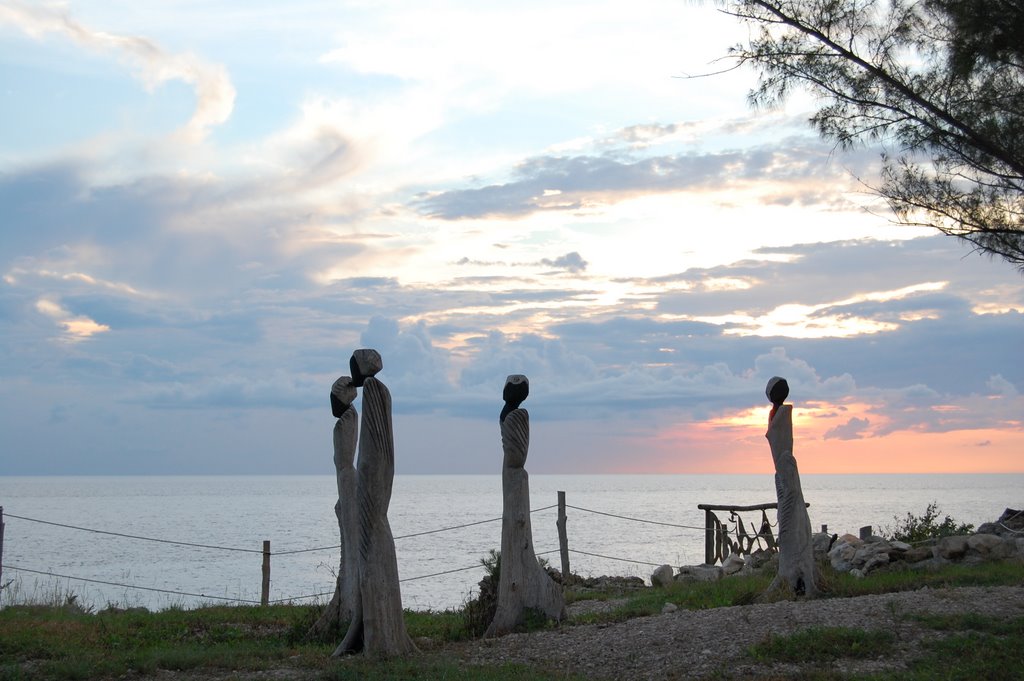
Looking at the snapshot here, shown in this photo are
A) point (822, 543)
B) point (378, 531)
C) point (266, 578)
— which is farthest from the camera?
point (822, 543)

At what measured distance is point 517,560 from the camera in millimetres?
11844

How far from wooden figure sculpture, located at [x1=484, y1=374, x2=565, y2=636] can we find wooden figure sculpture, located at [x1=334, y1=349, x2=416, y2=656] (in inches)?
75.6

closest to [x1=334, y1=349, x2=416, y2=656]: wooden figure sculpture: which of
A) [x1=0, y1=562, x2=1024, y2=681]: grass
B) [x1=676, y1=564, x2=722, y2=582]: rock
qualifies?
[x1=0, y1=562, x2=1024, y2=681]: grass

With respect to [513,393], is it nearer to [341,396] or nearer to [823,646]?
[341,396]

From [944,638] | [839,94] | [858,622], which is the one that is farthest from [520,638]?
[839,94]

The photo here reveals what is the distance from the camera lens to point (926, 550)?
1485cm

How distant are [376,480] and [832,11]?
6757 mm

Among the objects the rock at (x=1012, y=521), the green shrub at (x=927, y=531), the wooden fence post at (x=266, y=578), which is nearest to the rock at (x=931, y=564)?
the green shrub at (x=927, y=531)

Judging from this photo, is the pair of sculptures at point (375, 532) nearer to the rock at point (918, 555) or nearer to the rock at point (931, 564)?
the rock at point (931, 564)

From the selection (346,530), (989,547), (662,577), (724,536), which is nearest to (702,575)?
(662,577)

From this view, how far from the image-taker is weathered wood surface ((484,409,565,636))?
461 inches

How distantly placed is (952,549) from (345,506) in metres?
8.97

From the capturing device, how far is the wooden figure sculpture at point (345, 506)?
11.4m

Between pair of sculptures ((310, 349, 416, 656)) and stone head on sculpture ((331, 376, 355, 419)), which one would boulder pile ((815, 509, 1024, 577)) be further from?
stone head on sculpture ((331, 376, 355, 419))
